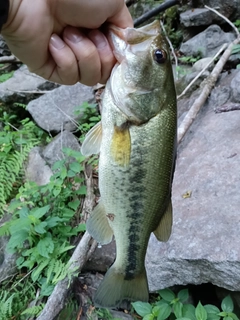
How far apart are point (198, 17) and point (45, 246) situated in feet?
16.2

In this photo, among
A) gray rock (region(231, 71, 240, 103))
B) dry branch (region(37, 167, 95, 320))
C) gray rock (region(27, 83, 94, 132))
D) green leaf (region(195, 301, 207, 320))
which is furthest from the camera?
gray rock (region(27, 83, 94, 132))

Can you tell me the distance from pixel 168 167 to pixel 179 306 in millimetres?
1457

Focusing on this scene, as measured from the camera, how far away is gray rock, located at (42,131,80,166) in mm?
4566

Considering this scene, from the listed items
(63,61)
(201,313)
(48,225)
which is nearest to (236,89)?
(48,225)

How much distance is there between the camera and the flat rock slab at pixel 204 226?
2768 mm

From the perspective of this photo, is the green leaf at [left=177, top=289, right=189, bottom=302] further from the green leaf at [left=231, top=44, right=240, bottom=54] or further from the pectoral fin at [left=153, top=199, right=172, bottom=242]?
the green leaf at [left=231, top=44, right=240, bottom=54]

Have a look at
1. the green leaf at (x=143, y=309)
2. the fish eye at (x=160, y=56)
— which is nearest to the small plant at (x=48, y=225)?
the green leaf at (x=143, y=309)

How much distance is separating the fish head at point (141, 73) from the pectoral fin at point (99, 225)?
1.59ft

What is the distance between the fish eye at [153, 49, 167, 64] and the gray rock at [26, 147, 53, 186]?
276 cm

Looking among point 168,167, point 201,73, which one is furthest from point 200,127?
point 168,167

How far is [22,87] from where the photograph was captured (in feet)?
21.4

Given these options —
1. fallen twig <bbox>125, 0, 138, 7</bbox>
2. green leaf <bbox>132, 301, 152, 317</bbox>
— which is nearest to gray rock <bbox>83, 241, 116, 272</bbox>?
green leaf <bbox>132, 301, 152, 317</bbox>

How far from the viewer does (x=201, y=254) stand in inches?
110

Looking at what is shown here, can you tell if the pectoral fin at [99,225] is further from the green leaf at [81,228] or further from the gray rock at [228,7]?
the gray rock at [228,7]
